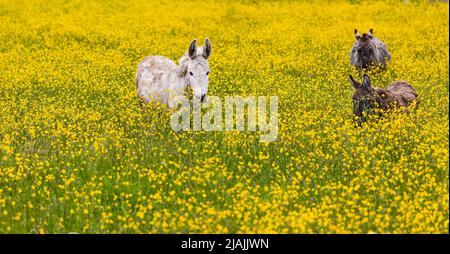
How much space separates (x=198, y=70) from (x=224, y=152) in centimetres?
173

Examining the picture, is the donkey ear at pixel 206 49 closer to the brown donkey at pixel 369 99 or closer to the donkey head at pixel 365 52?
the brown donkey at pixel 369 99

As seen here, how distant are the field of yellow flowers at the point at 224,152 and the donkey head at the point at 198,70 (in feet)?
2.82

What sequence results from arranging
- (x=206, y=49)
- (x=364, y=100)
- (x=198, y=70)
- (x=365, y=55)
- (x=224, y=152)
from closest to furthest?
(x=224, y=152) → (x=198, y=70) → (x=206, y=49) → (x=364, y=100) → (x=365, y=55)

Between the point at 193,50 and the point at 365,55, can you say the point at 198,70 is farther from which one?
the point at 365,55

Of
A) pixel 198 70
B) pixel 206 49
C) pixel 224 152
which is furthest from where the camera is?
pixel 206 49

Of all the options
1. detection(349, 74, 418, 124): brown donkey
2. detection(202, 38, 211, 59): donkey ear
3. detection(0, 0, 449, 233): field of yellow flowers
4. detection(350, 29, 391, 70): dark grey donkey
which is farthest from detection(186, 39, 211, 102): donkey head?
detection(350, 29, 391, 70): dark grey donkey

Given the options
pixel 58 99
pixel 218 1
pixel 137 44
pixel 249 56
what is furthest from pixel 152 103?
pixel 218 1

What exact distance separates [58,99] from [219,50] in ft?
29.1

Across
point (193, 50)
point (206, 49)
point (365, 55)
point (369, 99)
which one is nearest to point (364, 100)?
point (369, 99)

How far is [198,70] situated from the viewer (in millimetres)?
11484

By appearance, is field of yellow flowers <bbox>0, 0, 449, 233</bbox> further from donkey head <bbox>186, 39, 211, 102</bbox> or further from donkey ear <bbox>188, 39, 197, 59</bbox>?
donkey ear <bbox>188, 39, 197, 59</bbox>

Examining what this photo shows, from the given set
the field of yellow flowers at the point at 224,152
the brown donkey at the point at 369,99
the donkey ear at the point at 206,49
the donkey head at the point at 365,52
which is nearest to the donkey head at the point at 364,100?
the brown donkey at the point at 369,99

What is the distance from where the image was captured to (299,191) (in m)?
8.91
